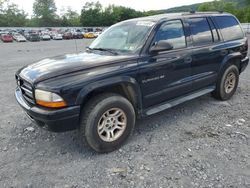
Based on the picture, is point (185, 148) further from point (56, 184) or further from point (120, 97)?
Answer: point (56, 184)

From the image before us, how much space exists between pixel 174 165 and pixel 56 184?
4.73 ft

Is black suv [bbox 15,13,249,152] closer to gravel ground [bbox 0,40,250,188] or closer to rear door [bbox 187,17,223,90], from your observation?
rear door [bbox 187,17,223,90]

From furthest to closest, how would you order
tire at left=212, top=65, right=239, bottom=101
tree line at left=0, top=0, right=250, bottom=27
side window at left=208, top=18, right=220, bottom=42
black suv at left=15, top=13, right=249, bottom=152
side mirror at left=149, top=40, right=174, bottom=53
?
tree line at left=0, top=0, right=250, bottom=27, tire at left=212, top=65, right=239, bottom=101, side window at left=208, top=18, right=220, bottom=42, side mirror at left=149, top=40, right=174, bottom=53, black suv at left=15, top=13, right=249, bottom=152

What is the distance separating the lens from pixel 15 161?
326 cm

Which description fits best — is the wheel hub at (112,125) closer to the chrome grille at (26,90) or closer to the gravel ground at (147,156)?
the gravel ground at (147,156)

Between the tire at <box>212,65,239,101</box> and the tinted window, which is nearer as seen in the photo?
the tinted window

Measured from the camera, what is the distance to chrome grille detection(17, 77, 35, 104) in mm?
3148

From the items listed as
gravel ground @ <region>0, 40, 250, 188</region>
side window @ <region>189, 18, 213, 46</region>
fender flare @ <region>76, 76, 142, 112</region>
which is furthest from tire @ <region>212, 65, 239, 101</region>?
fender flare @ <region>76, 76, 142, 112</region>

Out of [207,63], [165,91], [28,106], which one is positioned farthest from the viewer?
[207,63]

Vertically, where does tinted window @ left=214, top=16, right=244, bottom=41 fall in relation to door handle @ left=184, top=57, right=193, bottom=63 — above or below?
above

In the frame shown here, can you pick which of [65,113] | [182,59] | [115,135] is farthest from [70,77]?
[182,59]

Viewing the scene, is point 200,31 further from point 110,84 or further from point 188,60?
point 110,84

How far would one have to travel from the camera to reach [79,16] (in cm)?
9294

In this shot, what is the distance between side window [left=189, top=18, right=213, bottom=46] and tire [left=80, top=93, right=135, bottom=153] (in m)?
1.88
